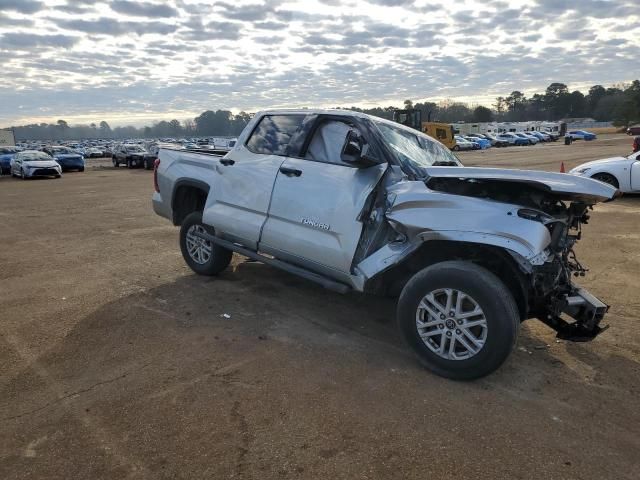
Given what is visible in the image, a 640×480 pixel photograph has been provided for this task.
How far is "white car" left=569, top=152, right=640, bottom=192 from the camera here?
1269cm

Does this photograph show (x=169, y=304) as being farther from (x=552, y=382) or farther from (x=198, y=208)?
(x=552, y=382)

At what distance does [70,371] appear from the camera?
3.89 m

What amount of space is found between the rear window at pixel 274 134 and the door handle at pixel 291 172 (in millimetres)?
267

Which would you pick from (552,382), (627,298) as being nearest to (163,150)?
(552,382)

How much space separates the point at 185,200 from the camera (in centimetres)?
653

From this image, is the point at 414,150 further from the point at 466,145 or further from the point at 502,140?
the point at 502,140

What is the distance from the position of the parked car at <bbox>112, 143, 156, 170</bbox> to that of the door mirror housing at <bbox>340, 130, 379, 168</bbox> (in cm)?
3121

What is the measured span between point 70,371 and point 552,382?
360 centimetres

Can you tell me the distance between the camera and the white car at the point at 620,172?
41.6ft

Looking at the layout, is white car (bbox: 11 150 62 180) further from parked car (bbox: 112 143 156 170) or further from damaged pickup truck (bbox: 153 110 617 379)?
damaged pickup truck (bbox: 153 110 617 379)

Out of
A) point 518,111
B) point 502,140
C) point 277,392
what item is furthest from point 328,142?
point 518,111

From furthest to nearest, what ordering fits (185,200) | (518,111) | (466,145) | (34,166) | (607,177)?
(518,111)
(466,145)
(34,166)
(607,177)
(185,200)

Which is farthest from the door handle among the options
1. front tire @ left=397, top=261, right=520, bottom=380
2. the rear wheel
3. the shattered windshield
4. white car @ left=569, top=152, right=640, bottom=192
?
Answer: the rear wheel

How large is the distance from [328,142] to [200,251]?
2349 millimetres
